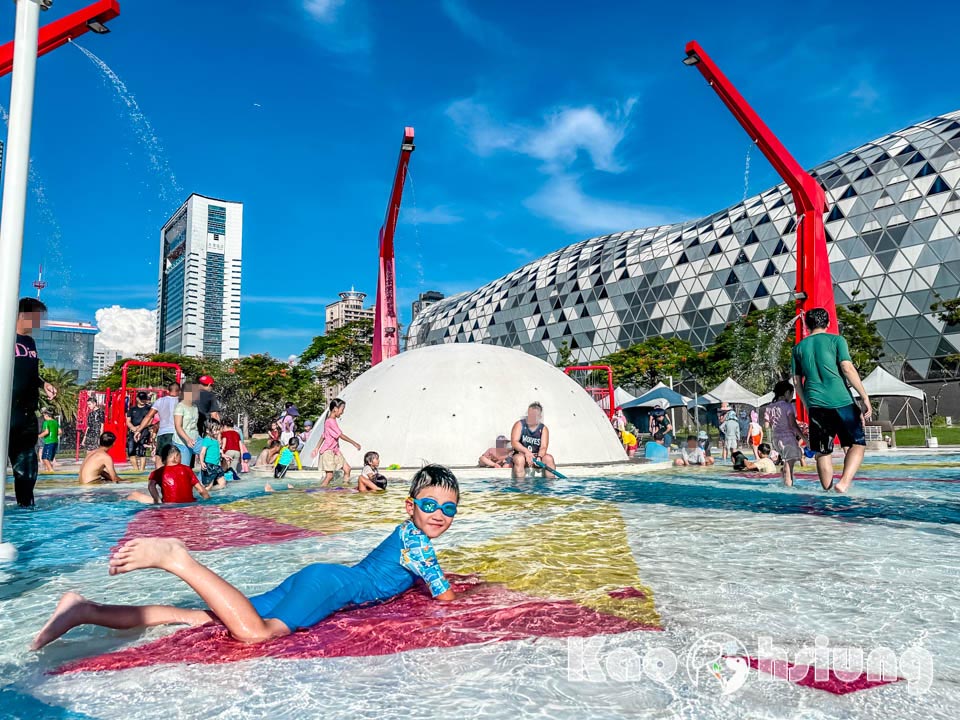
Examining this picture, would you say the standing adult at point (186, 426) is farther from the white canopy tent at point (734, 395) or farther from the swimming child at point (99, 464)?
the white canopy tent at point (734, 395)

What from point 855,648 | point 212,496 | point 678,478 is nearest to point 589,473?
point 678,478

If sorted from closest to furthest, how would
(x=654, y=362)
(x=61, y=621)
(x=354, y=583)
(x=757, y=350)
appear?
1. (x=61, y=621)
2. (x=354, y=583)
3. (x=757, y=350)
4. (x=654, y=362)

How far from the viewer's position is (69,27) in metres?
6.48

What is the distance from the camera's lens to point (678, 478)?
38.9ft

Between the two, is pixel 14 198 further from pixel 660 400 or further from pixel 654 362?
pixel 654 362

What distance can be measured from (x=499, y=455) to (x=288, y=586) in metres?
9.66

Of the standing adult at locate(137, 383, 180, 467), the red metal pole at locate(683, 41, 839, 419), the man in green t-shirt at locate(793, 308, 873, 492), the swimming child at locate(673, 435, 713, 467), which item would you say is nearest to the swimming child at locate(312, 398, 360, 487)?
the standing adult at locate(137, 383, 180, 467)

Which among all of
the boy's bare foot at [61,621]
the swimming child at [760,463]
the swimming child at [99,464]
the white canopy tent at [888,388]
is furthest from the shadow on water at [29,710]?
the white canopy tent at [888,388]

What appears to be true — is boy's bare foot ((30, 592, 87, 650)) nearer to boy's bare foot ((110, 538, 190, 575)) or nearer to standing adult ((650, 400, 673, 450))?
boy's bare foot ((110, 538, 190, 575))

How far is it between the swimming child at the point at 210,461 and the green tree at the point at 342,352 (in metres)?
29.1

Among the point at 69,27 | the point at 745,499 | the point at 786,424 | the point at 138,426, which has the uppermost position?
the point at 69,27

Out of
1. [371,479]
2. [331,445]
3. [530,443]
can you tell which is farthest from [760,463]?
[331,445]

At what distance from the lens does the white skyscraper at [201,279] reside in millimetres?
132000

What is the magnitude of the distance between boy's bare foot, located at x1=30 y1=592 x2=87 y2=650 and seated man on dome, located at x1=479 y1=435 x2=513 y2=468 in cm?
963
